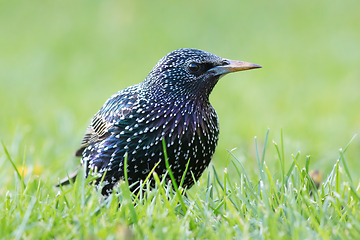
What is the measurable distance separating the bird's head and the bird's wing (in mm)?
207

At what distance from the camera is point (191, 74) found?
3416 mm

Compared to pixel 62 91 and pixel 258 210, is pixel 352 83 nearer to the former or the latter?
pixel 62 91

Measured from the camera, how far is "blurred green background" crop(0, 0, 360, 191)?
17.5 feet

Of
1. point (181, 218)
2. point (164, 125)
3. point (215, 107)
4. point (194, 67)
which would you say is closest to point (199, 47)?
point (215, 107)

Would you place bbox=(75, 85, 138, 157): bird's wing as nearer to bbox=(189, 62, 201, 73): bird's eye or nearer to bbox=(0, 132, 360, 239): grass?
bbox=(189, 62, 201, 73): bird's eye

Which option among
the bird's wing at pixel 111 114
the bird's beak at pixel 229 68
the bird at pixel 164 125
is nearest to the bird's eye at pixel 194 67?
the bird at pixel 164 125

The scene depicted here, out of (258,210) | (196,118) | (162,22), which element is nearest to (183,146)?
(196,118)

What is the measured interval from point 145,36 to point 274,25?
9.50 feet

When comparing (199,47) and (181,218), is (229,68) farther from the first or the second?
(199,47)

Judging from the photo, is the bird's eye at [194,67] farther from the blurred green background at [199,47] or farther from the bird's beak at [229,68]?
the blurred green background at [199,47]

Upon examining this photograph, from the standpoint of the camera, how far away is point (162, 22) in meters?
10.3

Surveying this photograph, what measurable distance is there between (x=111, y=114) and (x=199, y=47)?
5660mm

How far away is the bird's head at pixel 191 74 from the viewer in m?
3.40

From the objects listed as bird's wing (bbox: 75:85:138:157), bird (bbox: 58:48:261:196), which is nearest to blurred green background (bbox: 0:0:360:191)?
bird's wing (bbox: 75:85:138:157)
